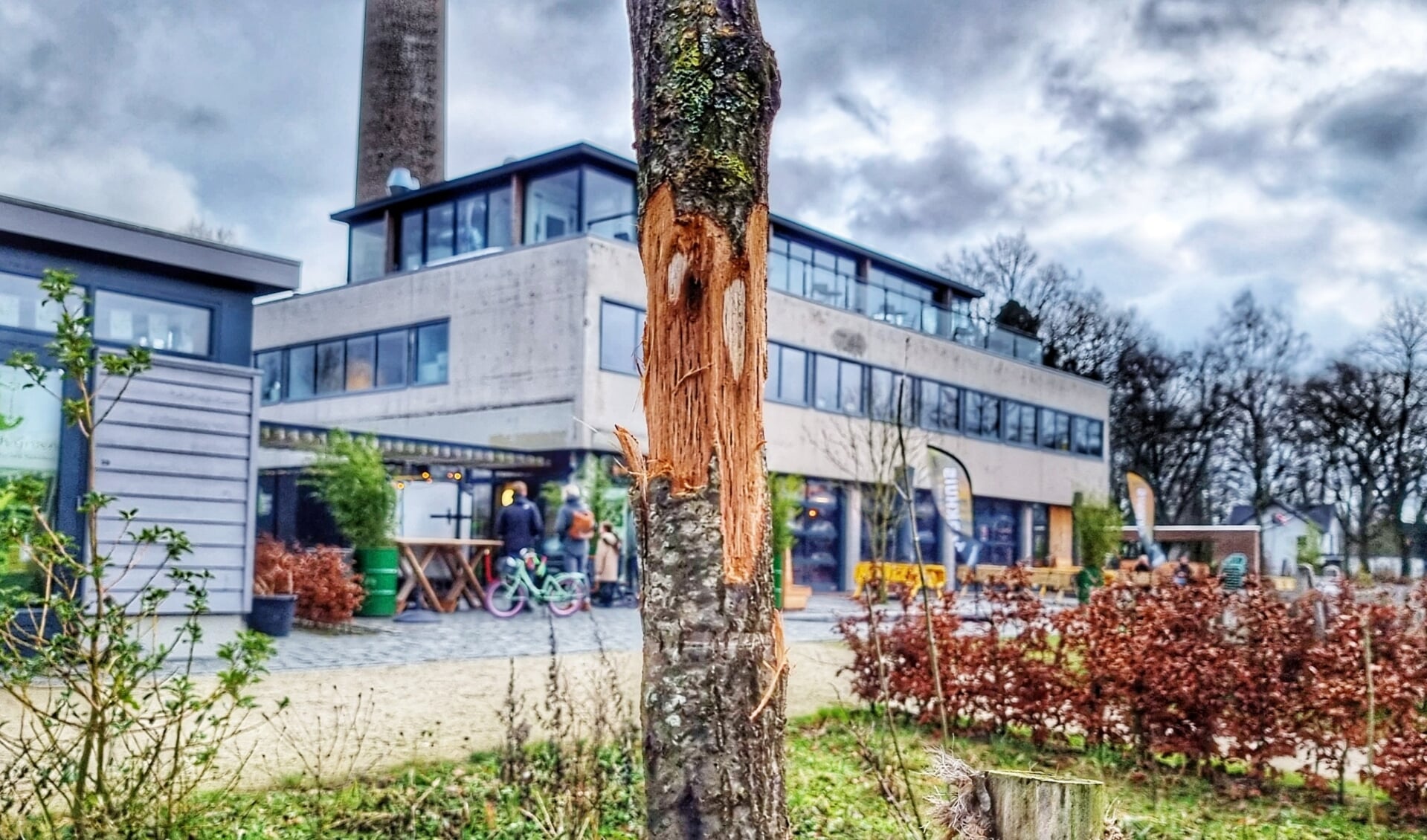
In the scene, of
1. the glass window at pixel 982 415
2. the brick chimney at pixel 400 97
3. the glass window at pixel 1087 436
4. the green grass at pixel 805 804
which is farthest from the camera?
the glass window at pixel 1087 436

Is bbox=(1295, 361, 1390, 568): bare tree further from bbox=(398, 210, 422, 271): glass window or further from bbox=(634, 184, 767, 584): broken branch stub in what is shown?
bbox=(634, 184, 767, 584): broken branch stub

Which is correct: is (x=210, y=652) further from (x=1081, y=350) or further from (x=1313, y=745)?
(x=1081, y=350)

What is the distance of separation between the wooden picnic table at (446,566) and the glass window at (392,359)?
10144mm

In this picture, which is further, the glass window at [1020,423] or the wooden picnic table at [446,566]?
the glass window at [1020,423]

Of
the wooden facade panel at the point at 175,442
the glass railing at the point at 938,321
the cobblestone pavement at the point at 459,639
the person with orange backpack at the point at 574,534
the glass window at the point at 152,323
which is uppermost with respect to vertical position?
the glass railing at the point at 938,321

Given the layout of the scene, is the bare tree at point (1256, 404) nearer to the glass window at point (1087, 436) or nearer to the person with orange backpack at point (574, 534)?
the glass window at point (1087, 436)

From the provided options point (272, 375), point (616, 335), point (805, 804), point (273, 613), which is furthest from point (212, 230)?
point (805, 804)

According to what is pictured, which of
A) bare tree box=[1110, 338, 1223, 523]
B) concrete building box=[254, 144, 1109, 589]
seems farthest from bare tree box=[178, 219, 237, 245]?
bare tree box=[1110, 338, 1223, 523]

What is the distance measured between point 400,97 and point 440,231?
14920mm

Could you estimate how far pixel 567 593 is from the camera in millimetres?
19031

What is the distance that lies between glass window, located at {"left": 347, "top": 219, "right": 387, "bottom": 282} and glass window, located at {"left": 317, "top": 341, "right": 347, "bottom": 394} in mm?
1641

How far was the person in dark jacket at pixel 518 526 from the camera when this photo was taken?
19141mm

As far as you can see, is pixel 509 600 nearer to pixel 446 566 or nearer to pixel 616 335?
pixel 446 566

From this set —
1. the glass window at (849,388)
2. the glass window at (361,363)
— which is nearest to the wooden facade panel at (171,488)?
the glass window at (361,363)
